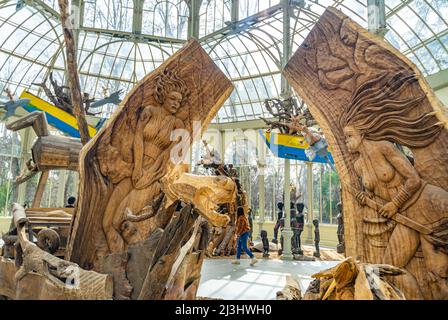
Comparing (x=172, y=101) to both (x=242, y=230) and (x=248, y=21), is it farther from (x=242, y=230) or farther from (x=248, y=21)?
(x=248, y=21)

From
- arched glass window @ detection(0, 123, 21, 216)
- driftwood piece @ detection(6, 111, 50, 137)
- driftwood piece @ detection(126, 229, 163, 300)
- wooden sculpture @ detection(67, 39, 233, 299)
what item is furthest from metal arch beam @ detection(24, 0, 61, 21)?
driftwood piece @ detection(126, 229, 163, 300)

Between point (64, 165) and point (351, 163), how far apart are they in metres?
2.79

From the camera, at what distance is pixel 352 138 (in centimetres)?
215

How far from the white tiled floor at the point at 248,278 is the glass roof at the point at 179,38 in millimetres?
7651

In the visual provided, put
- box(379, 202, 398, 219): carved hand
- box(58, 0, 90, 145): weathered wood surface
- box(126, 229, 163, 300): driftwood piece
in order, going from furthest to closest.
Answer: box(58, 0, 90, 145): weathered wood surface → box(379, 202, 398, 219): carved hand → box(126, 229, 163, 300): driftwood piece

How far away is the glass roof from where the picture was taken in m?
11.1

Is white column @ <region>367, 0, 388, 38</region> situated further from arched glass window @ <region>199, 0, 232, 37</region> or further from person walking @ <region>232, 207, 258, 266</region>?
arched glass window @ <region>199, 0, 232, 37</region>

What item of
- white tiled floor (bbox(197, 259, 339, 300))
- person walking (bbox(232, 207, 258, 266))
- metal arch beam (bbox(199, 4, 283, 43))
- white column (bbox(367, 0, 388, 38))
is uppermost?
metal arch beam (bbox(199, 4, 283, 43))

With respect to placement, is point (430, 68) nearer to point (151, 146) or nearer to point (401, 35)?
point (401, 35)

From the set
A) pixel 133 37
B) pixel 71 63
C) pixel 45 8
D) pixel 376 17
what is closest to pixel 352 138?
pixel 71 63

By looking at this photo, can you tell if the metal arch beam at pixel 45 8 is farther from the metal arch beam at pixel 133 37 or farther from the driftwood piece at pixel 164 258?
the driftwood piece at pixel 164 258

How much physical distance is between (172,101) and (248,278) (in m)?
4.25

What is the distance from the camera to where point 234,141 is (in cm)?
1758
